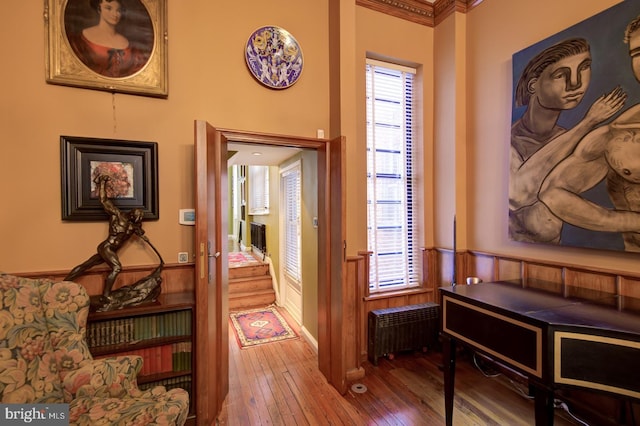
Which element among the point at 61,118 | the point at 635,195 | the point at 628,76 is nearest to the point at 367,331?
the point at 635,195

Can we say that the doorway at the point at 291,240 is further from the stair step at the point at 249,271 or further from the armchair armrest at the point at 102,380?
the armchair armrest at the point at 102,380

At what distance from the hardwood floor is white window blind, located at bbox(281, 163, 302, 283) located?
4.20 feet

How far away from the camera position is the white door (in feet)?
12.6

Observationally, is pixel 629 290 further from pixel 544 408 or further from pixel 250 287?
pixel 250 287

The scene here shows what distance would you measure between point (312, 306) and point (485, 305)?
202cm

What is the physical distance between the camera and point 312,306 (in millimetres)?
3289

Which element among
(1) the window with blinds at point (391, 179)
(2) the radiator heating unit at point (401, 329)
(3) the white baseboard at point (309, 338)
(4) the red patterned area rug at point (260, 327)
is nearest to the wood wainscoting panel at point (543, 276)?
(2) the radiator heating unit at point (401, 329)

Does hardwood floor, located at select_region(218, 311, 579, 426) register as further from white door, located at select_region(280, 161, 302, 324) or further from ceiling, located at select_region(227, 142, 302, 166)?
ceiling, located at select_region(227, 142, 302, 166)

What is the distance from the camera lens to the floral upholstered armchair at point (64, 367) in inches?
52.5

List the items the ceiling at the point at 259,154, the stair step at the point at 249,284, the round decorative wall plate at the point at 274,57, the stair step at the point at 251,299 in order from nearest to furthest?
1. the round decorative wall plate at the point at 274,57
2. the ceiling at the point at 259,154
3. the stair step at the point at 251,299
4. the stair step at the point at 249,284

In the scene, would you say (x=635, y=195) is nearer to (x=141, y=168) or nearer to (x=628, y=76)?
(x=628, y=76)

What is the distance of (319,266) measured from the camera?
283cm

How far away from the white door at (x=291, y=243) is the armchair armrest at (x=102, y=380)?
2304 mm

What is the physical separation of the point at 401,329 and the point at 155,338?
2119 mm
